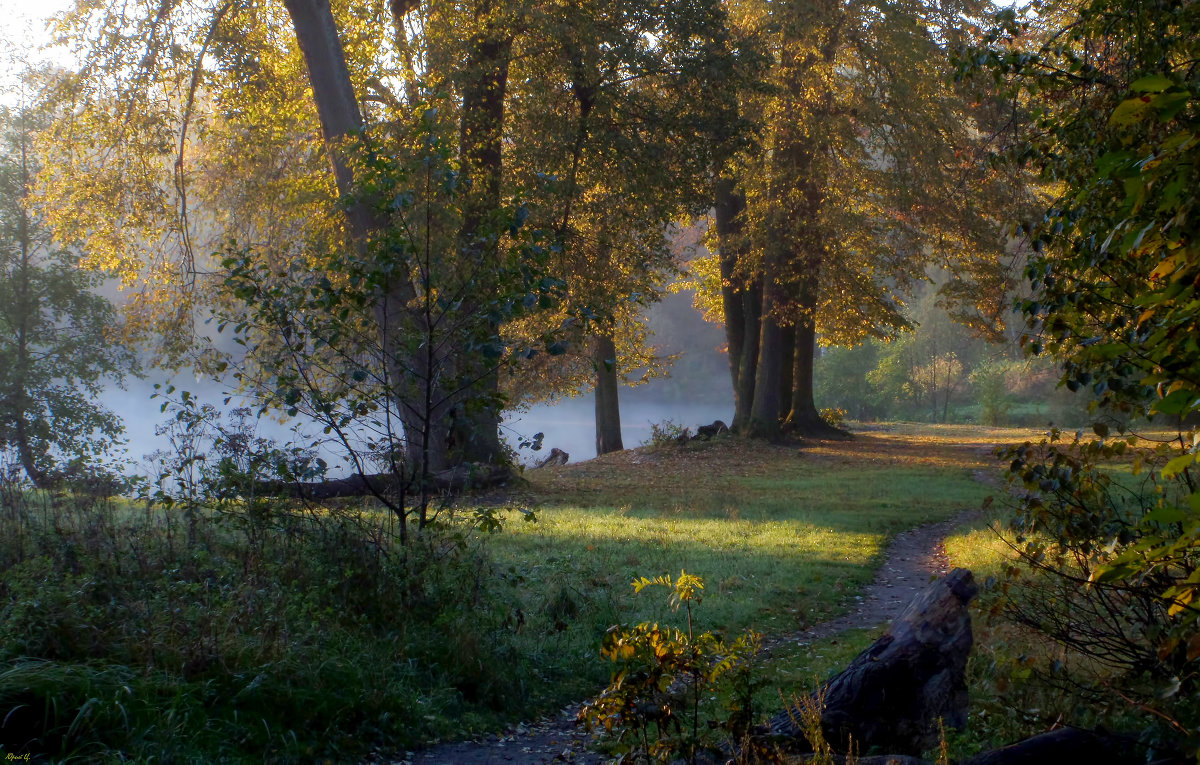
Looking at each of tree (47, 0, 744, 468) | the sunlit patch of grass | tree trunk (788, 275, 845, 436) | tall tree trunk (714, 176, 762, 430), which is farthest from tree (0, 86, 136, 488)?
tree trunk (788, 275, 845, 436)

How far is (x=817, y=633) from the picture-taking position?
27.0ft

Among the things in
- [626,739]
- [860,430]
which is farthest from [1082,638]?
[860,430]

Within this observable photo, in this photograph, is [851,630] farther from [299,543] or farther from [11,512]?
[11,512]

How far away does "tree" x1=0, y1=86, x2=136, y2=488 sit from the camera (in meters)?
22.1

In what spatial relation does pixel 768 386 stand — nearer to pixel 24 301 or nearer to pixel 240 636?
pixel 24 301

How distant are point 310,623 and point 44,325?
73.3 ft

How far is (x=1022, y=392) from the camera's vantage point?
55.8 meters

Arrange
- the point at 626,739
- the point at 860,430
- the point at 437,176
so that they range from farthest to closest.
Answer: the point at 860,430 < the point at 437,176 < the point at 626,739

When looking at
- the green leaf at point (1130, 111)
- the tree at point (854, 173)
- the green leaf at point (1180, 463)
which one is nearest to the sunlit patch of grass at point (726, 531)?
the tree at point (854, 173)

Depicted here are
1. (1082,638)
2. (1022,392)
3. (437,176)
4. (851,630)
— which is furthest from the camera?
(1022,392)

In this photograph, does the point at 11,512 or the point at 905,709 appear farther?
the point at 11,512

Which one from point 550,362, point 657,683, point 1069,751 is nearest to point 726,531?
point 1069,751

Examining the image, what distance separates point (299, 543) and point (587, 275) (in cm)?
1170

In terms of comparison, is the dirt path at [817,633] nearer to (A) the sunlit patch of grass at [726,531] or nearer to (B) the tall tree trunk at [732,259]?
(A) the sunlit patch of grass at [726,531]
